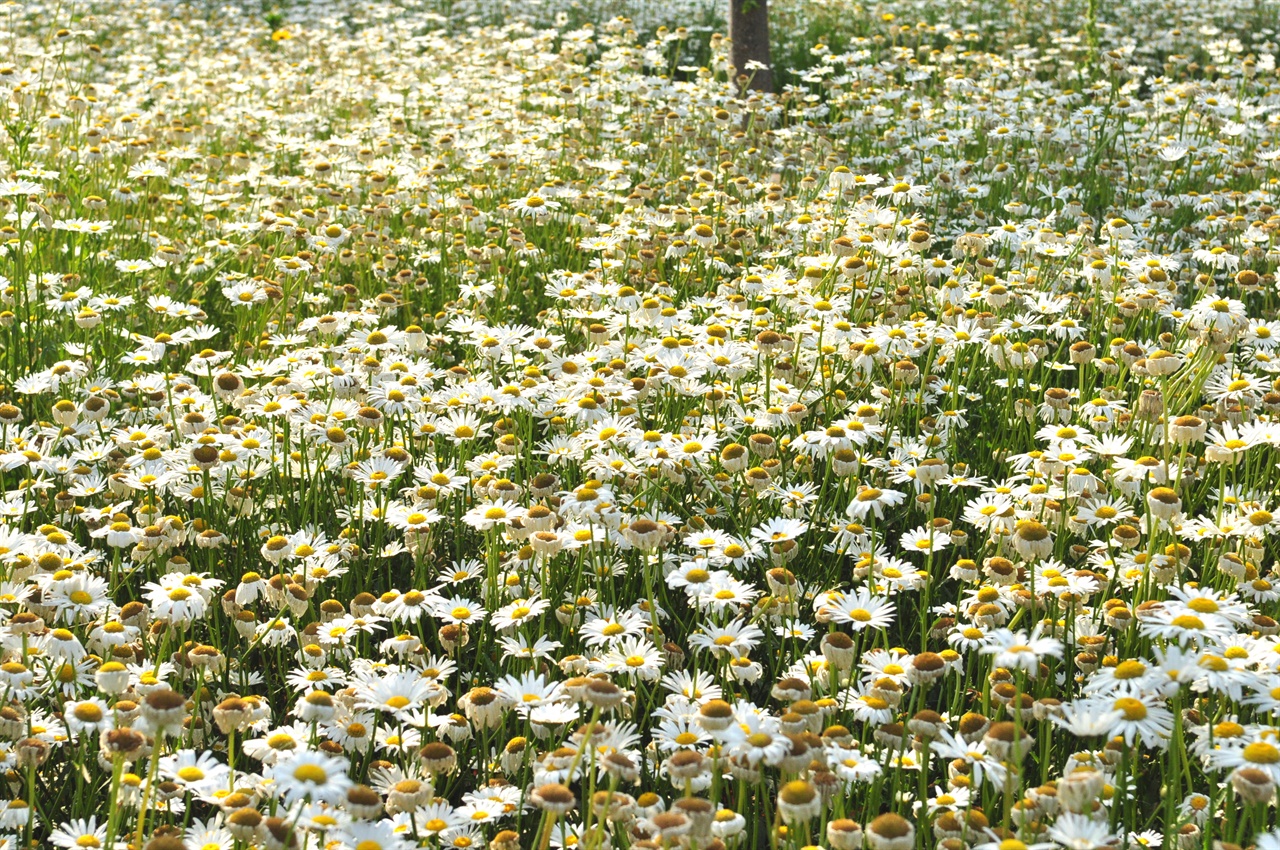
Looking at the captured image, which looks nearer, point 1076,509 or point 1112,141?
point 1076,509

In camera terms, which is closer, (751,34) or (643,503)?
(643,503)

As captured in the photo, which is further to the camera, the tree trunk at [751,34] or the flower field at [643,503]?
the tree trunk at [751,34]

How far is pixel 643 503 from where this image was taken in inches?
141

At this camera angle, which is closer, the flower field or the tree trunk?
the flower field

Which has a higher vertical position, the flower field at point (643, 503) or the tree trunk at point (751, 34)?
the tree trunk at point (751, 34)

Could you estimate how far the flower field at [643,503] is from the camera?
2.38 metres

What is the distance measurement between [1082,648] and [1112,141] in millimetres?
5565

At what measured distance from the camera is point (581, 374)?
4105mm

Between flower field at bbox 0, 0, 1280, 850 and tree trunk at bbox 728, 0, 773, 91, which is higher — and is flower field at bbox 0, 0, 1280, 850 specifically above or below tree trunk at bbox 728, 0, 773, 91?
below

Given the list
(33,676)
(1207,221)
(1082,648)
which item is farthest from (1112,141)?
(33,676)

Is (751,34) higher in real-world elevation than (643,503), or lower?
higher

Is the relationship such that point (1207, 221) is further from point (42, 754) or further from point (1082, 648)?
point (42, 754)

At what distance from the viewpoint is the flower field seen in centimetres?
238

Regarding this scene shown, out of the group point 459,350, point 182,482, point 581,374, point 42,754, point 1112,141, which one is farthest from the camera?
point 1112,141
